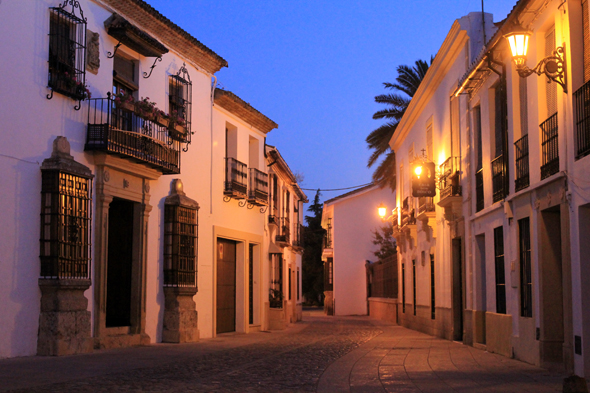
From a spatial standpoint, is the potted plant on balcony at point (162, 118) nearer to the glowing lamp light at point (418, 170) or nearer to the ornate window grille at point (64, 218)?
the ornate window grille at point (64, 218)

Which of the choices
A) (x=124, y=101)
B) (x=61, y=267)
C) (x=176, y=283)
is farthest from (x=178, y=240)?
(x=61, y=267)

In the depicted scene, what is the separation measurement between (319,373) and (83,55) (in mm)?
7167

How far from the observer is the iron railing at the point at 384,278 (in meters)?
31.0

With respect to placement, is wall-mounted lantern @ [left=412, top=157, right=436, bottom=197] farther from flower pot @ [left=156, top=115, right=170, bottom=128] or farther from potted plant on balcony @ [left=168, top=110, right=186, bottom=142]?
flower pot @ [left=156, top=115, right=170, bottom=128]

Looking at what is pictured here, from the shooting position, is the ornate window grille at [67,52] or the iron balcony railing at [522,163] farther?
the iron balcony railing at [522,163]

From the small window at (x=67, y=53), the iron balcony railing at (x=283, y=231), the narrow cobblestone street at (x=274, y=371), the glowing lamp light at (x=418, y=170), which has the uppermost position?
the small window at (x=67, y=53)

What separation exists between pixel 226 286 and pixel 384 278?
15.2 m

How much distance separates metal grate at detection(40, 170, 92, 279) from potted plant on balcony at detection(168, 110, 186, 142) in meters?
3.65

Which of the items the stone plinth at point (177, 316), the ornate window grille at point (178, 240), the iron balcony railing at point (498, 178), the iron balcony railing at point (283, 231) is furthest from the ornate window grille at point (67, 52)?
the iron balcony railing at point (283, 231)

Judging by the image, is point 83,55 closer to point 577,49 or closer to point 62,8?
point 62,8

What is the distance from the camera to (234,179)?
20.0 meters

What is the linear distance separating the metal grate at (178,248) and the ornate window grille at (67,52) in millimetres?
4291

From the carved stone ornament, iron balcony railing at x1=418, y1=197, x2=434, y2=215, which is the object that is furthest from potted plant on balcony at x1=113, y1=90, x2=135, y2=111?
iron balcony railing at x1=418, y1=197, x2=434, y2=215

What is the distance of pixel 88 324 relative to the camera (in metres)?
12.0
